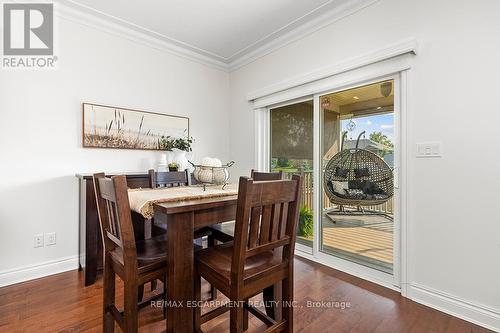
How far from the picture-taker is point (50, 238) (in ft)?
7.83

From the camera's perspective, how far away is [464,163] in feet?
5.72

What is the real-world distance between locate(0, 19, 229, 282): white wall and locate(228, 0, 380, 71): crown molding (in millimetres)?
989

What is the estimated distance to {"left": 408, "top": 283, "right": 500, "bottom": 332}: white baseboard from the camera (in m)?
1.62

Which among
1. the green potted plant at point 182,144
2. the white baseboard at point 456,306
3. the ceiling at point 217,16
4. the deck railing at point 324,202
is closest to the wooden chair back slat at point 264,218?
the deck railing at point 324,202

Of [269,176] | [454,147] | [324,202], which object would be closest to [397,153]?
[454,147]

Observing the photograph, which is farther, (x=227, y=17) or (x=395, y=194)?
(x=227, y=17)

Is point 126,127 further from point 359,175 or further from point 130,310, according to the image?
point 359,175

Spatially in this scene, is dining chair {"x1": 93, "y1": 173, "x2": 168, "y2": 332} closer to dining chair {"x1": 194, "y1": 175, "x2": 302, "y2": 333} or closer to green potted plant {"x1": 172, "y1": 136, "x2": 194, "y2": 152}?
dining chair {"x1": 194, "y1": 175, "x2": 302, "y2": 333}

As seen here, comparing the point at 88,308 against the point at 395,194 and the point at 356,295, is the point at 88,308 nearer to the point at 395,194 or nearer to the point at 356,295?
the point at 356,295

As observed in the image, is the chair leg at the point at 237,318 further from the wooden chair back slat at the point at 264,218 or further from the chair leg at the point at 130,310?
the chair leg at the point at 130,310

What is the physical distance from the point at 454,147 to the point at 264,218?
1.57 metres

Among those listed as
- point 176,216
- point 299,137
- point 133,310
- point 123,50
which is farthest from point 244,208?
point 123,50

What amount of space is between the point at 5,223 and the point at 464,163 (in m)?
3.71

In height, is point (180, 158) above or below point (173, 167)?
above
